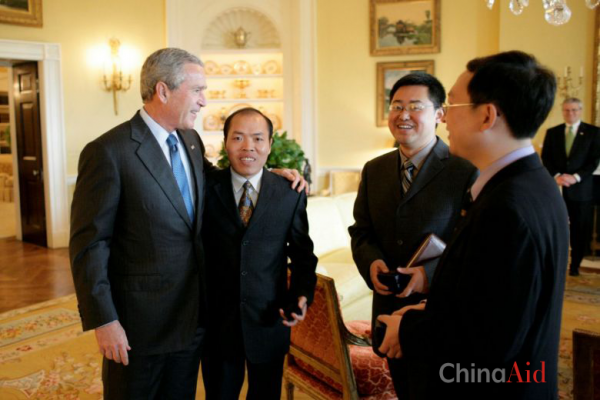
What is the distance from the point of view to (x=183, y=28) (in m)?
7.87

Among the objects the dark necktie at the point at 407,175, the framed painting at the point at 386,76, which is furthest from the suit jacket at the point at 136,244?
the framed painting at the point at 386,76

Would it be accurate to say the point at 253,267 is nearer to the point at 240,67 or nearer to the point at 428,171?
the point at 428,171

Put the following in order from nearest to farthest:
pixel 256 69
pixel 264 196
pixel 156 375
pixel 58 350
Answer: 1. pixel 156 375
2. pixel 264 196
3. pixel 58 350
4. pixel 256 69

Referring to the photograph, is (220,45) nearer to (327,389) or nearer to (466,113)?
(327,389)

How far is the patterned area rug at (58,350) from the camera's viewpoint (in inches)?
123

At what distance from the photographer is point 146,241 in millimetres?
1681

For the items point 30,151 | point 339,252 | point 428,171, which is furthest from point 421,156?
point 30,151

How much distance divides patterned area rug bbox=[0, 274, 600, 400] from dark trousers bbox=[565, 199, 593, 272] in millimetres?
714

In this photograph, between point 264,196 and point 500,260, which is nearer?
point 500,260

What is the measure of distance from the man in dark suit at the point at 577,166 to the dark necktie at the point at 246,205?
4852 millimetres

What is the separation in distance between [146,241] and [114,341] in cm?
33

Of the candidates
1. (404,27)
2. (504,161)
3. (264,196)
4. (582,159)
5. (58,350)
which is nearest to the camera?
(504,161)

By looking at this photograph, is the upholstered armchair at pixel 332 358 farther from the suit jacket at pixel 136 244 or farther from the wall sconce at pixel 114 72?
the wall sconce at pixel 114 72

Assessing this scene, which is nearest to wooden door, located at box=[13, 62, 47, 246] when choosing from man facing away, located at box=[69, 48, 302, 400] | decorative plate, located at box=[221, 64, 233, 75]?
decorative plate, located at box=[221, 64, 233, 75]
